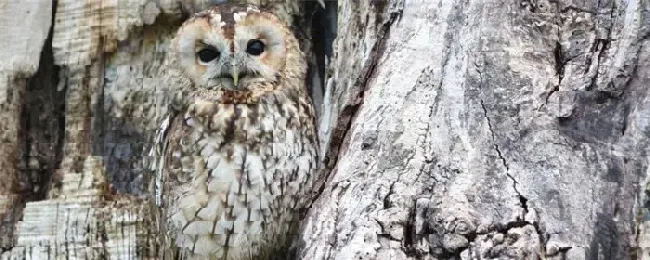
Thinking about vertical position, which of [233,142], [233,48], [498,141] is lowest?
[498,141]

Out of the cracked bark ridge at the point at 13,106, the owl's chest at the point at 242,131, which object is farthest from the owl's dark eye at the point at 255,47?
the cracked bark ridge at the point at 13,106

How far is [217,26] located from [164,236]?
499 mm

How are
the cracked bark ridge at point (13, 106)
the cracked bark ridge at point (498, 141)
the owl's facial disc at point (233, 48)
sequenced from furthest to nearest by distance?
the cracked bark ridge at point (13, 106) → the owl's facial disc at point (233, 48) → the cracked bark ridge at point (498, 141)

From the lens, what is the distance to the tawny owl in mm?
2123

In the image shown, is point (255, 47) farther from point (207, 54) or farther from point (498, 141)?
point (498, 141)

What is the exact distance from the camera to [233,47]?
213 cm

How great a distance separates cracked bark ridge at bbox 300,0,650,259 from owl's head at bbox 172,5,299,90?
337 mm


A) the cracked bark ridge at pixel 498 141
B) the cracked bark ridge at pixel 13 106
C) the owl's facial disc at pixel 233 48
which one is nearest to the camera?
the cracked bark ridge at pixel 498 141

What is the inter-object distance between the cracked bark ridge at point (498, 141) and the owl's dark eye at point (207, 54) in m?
0.40

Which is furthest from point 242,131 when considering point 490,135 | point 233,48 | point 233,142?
point 490,135

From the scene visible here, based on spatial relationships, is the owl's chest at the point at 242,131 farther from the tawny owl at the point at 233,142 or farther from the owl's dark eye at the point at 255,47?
the owl's dark eye at the point at 255,47

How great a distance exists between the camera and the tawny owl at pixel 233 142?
6.97ft

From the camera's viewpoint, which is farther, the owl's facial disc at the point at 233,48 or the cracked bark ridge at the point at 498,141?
the owl's facial disc at the point at 233,48

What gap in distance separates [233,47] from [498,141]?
66 centimetres
